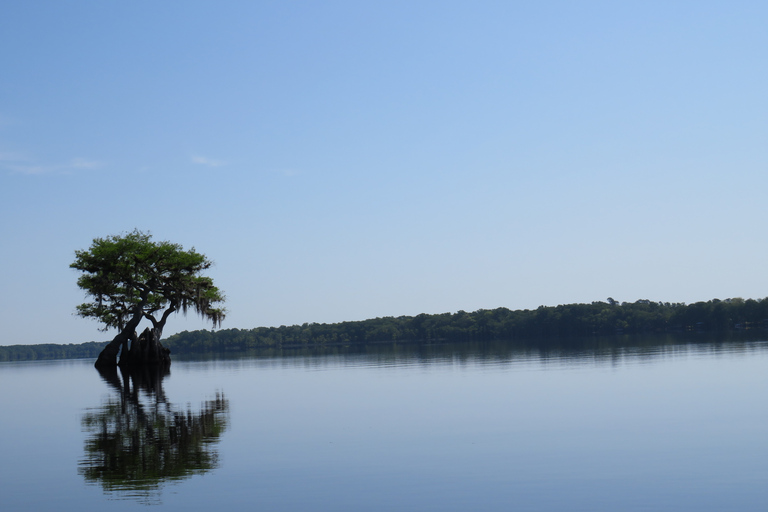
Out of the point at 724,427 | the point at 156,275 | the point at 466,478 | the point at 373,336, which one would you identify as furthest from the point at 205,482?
the point at 373,336

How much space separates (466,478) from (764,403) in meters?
10.5

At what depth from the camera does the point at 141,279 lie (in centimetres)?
5684

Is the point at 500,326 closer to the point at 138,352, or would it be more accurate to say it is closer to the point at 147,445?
the point at 138,352

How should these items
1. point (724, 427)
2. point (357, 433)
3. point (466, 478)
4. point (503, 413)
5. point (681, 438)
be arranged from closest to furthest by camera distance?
point (466, 478), point (681, 438), point (724, 427), point (357, 433), point (503, 413)

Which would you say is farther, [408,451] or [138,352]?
[138,352]

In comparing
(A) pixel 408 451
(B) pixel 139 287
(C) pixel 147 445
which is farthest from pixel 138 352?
(A) pixel 408 451

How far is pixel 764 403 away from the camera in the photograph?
1612 cm

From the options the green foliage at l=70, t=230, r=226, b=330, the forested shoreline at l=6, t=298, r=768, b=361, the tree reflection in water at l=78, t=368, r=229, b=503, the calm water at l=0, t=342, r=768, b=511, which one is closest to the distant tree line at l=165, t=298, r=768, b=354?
the forested shoreline at l=6, t=298, r=768, b=361

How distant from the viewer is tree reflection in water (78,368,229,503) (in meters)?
9.73

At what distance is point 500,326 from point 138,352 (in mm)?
120266

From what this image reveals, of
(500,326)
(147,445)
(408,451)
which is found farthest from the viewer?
(500,326)

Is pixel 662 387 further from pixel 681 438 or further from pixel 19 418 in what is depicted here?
pixel 19 418

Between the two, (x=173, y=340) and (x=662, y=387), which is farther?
(x=173, y=340)

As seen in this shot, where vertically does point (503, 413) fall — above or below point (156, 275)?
below
